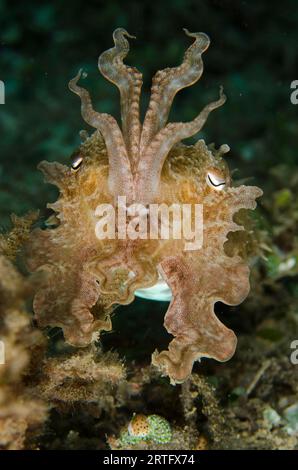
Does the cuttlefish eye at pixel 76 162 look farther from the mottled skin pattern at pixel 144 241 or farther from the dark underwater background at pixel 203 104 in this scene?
the dark underwater background at pixel 203 104

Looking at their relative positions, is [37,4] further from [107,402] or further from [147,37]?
[107,402]

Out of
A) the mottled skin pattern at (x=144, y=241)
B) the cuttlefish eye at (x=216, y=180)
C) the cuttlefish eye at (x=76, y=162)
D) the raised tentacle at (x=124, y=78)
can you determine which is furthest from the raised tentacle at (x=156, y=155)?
the cuttlefish eye at (x=76, y=162)

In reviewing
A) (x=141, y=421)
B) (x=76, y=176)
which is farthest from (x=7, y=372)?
(x=76, y=176)

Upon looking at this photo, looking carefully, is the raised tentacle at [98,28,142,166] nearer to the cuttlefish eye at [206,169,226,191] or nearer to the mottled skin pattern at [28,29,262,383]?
the mottled skin pattern at [28,29,262,383]

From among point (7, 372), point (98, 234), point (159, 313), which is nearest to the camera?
point (7, 372)

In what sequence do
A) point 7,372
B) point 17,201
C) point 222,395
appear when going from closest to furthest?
point 7,372, point 222,395, point 17,201

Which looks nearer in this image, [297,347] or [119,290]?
[119,290]
